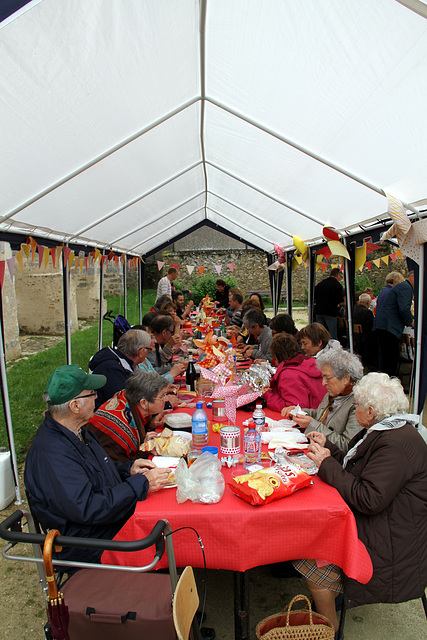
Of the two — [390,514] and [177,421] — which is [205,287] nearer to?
[177,421]

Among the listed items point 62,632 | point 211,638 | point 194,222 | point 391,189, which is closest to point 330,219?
point 391,189

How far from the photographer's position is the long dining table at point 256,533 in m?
1.78

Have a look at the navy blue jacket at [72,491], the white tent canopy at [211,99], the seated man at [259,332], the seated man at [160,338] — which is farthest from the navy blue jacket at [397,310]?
the navy blue jacket at [72,491]

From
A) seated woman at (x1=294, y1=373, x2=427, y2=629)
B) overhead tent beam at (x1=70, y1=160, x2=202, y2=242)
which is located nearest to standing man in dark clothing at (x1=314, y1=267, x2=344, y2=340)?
overhead tent beam at (x1=70, y1=160, x2=202, y2=242)

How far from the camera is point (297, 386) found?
314 centimetres

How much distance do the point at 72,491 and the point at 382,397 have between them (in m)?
1.46

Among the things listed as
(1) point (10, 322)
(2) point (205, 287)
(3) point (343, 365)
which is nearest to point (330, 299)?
(3) point (343, 365)

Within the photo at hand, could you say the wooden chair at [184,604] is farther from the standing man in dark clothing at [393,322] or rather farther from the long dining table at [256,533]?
the standing man in dark clothing at [393,322]

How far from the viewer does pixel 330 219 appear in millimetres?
5195

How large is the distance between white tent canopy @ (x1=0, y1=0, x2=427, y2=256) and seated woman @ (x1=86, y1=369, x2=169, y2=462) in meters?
1.70

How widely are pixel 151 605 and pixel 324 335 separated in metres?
2.72

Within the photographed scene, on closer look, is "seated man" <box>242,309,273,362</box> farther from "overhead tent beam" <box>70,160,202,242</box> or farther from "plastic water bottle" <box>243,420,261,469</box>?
"plastic water bottle" <box>243,420,261,469</box>

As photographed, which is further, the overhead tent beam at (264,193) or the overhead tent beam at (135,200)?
the overhead tent beam at (264,193)

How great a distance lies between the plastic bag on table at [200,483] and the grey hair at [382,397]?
79cm
